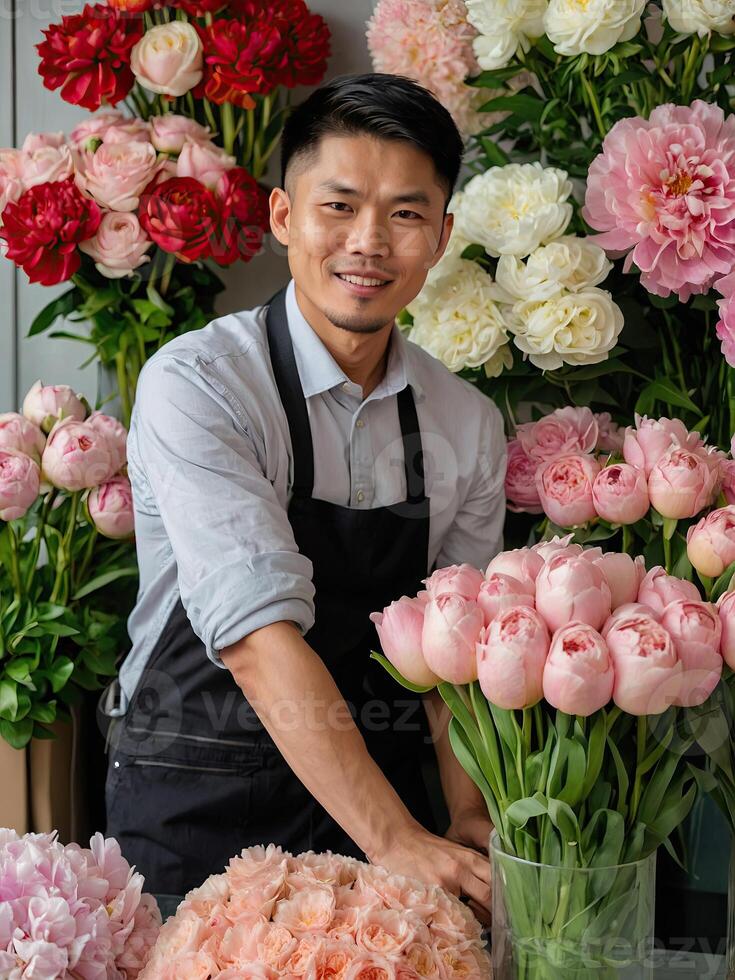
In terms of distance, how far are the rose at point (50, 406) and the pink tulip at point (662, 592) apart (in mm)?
985

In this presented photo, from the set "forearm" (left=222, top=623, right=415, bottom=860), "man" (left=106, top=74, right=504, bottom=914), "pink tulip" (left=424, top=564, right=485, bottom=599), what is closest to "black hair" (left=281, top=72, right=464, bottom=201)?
"man" (left=106, top=74, right=504, bottom=914)

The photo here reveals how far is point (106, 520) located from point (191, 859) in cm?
46

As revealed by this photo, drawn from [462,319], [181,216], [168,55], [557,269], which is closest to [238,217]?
[181,216]

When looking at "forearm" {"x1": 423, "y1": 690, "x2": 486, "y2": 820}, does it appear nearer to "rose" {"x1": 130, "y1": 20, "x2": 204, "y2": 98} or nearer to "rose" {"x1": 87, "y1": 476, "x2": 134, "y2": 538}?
"rose" {"x1": 87, "y1": 476, "x2": 134, "y2": 538}

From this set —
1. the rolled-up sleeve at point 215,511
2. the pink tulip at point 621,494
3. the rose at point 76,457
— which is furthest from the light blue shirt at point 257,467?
the pink tulip at point 621,494

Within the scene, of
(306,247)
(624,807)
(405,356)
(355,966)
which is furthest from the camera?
(405,356)

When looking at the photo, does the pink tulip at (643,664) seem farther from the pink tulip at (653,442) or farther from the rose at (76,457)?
the rose at (76,457)

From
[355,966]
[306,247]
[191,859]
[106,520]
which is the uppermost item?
[306,247]

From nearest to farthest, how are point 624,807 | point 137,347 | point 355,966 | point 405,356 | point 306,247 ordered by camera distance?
point 355,966
point 624,807
point 306,247
point 405,356
point 137,347

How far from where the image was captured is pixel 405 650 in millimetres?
752

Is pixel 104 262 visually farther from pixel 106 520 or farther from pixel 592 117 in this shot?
pixel 592 117

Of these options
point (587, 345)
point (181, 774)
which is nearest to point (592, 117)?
point (587, 345)

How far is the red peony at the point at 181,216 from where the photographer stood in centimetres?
154

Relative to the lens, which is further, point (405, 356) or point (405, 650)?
point (405, 356)
